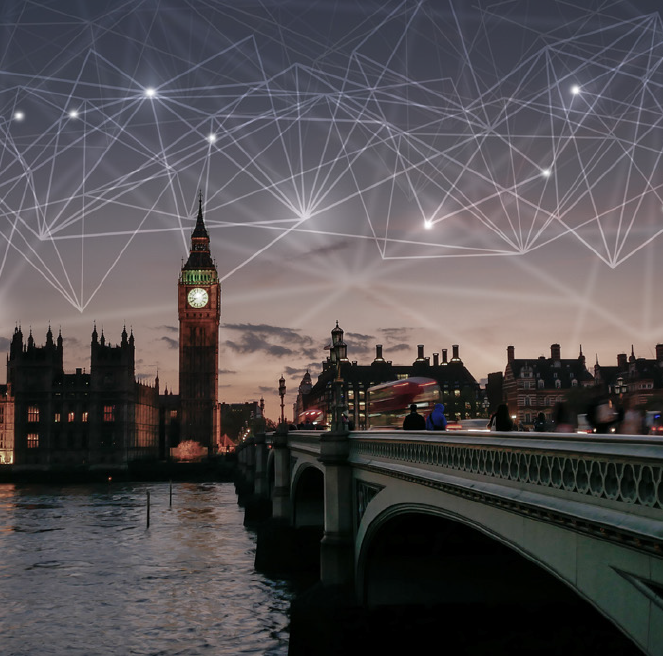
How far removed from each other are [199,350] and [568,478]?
182m

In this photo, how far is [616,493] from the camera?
8.12 m

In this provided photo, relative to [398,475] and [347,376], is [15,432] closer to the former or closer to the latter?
[347,376]

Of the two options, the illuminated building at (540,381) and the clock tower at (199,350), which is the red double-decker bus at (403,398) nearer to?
the illuminated building at (540,381)

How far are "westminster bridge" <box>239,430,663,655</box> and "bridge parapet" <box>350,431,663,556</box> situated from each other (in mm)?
16

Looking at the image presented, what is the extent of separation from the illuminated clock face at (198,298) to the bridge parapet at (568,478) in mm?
180073

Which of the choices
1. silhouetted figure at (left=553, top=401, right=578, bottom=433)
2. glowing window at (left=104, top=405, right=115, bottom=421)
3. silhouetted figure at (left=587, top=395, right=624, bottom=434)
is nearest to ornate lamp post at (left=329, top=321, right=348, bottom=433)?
silhouetted figure at (left=553, top=401, right=578, bottom=433)

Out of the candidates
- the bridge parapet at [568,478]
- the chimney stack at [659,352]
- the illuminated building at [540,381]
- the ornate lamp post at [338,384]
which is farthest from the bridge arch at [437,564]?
the illuminated building at [540,381]

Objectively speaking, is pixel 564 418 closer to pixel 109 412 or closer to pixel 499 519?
pixel 499 519

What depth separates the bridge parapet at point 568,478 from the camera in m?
7.56

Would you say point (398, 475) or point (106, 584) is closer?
point (398, 475)

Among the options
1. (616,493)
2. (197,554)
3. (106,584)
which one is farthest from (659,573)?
(197,554)

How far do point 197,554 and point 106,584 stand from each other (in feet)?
32.2

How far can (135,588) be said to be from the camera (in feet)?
137

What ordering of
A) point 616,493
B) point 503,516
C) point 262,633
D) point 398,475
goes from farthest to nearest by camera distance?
point 262,633 < point 398,475 < point 503,516 < point 616,493
